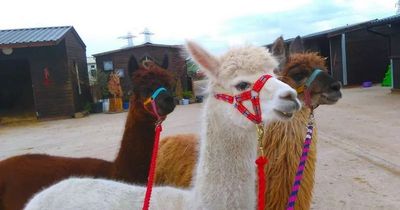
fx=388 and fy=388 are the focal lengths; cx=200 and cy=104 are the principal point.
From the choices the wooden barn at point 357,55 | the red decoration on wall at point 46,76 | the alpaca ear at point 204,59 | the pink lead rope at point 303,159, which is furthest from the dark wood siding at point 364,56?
the alpaca ear at point 204,59

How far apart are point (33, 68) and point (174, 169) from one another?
12.9 m

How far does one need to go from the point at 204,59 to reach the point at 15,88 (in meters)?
17.6

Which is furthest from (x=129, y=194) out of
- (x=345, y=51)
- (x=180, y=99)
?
(x=345, y=51)

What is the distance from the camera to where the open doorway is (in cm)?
1700

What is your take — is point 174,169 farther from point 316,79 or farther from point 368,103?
point 368,103

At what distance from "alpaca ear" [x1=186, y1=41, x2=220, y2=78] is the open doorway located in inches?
638

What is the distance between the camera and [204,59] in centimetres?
197

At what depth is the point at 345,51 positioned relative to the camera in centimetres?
1908

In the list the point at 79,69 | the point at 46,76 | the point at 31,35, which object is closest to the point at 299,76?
the point at 46,76

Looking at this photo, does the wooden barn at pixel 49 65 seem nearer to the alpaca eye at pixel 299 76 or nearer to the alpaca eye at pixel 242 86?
the alpaca eye at pixel 299 76

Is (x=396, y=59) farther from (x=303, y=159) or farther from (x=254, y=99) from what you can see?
(x=254, y=99)

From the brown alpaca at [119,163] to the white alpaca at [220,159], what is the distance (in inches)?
39.4

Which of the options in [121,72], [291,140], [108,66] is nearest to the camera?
[291,140]

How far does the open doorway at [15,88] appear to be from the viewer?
669 inches
